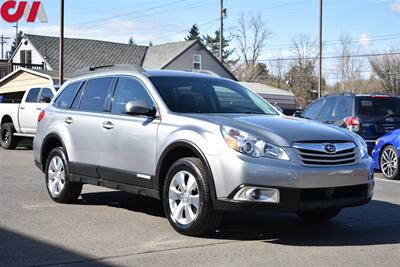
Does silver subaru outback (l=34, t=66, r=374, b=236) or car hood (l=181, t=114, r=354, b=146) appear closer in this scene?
silver subaru outback (l=34, t=66, r=374, b=236)

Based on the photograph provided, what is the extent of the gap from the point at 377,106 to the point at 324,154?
7.50 m

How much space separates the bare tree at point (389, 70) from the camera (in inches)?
2495

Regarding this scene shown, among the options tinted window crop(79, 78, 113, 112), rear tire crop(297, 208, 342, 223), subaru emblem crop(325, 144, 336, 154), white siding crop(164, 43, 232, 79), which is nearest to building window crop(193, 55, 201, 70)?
white siding crop(164, 43, 232, 79)

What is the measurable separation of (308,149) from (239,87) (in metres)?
2.07

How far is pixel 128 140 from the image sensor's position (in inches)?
259

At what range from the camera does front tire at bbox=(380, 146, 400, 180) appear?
1105 cm

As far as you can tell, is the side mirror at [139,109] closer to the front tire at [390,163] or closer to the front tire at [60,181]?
the front tire at [60,181]

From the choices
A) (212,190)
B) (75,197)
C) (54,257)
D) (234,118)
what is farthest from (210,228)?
(75,197)

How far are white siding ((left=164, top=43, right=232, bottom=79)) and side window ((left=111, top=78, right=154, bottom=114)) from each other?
33.1 m

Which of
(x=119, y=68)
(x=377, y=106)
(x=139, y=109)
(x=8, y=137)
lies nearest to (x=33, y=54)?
(x=8, y=137)

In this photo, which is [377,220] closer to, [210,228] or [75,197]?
[210,228]

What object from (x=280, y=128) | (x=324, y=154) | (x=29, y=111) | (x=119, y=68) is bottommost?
(x=324, y=154)

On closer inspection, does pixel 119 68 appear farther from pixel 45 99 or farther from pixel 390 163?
pixel 45 99

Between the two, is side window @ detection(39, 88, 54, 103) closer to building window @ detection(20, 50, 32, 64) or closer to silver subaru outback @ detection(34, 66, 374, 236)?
silver subaru outback @ detection(34, 66, 374, 236)
